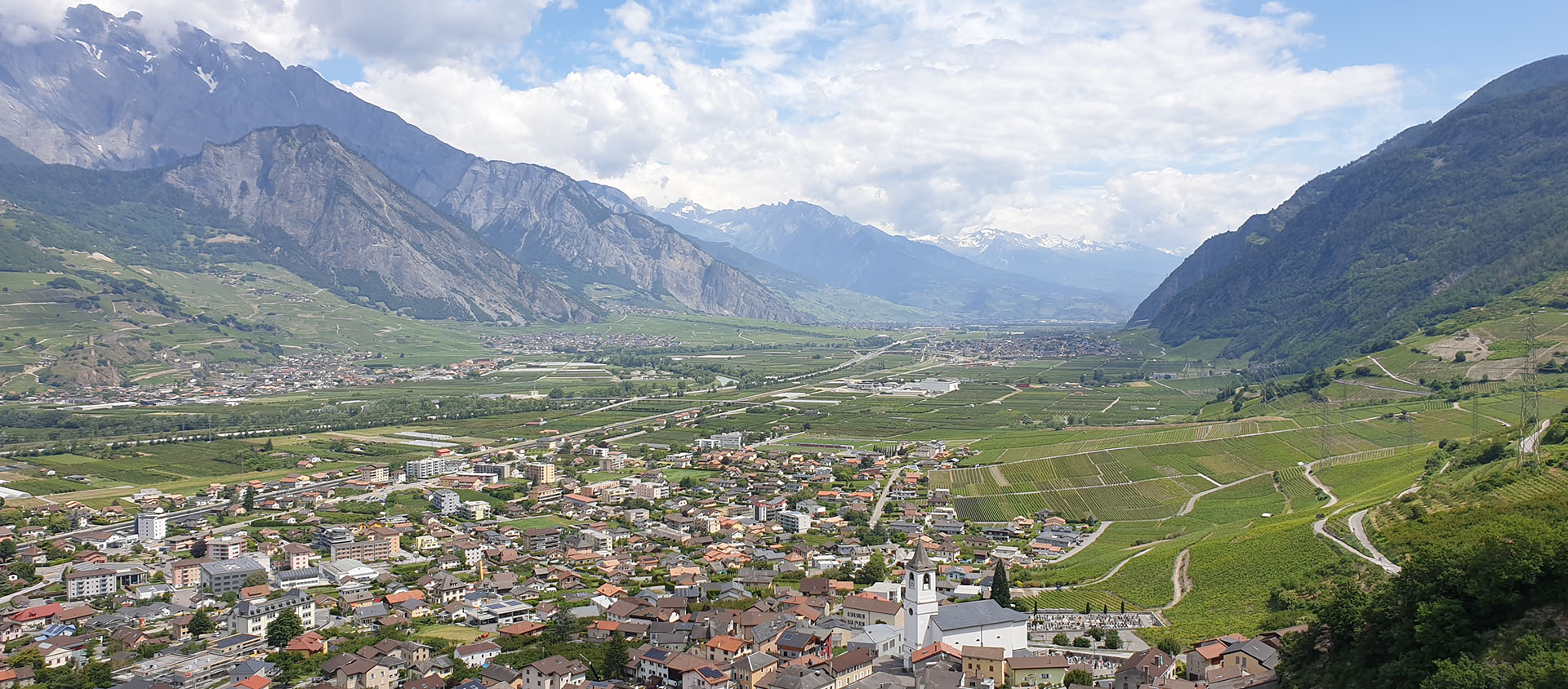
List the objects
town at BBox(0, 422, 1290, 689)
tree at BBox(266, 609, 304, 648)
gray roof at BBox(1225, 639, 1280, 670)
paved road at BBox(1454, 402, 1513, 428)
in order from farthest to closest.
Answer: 1. paved road at BBox(1454, 402, 1513, 428)
2. tree at BBox(266, 609, 304, 648)
3. town at BBox(0, 422, 1290, 689)
4. gray roof at BBox(1225, 639, 1280, 670)

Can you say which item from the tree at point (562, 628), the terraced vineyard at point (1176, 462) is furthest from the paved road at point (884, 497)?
the tree at point (562, 628)

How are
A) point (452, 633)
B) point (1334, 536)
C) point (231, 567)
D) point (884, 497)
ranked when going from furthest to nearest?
point (884, 497), point (231, 567), point (1334, 536), point (452, 633)

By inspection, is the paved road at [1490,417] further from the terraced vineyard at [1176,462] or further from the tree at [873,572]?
the tree at [873,572]

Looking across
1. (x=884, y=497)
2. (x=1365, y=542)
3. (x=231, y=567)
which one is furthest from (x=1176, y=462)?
(x=231, y=567)

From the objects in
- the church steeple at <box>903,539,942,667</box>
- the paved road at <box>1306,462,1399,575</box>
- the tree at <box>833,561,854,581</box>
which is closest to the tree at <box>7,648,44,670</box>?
the church steeple at <box>903,539,942,667</box>

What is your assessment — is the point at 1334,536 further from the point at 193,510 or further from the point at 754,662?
the point at 193,510

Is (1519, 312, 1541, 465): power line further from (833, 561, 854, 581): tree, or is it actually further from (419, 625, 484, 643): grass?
(419, 625, 484, 643): grass

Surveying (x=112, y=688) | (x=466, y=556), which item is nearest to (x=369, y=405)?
(x=466, y=556)
